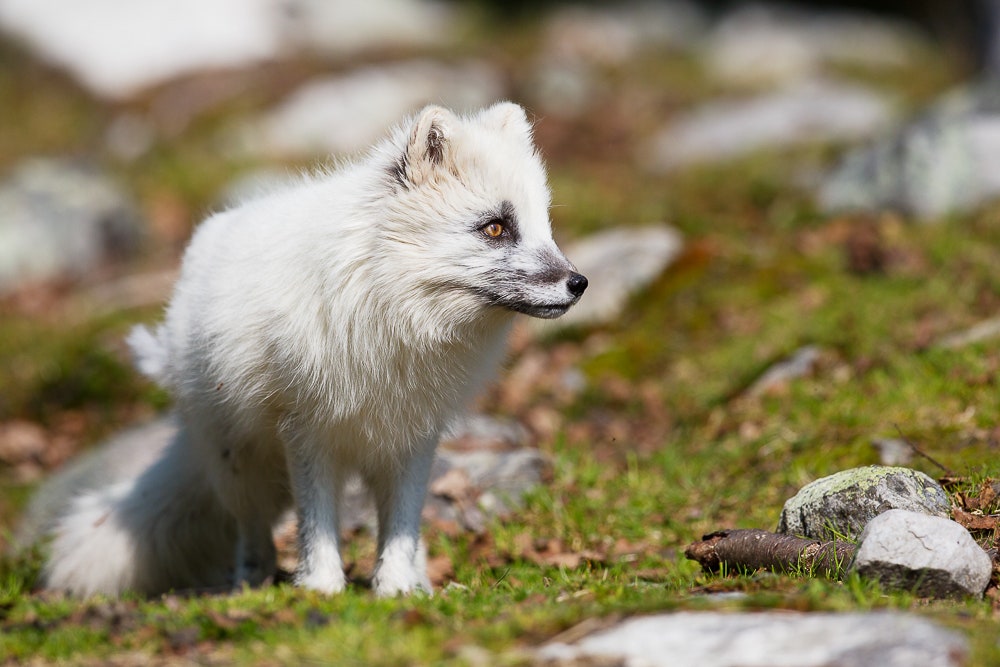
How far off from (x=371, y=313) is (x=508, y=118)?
115 centimetres

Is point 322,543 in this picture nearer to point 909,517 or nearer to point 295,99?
point 909,517

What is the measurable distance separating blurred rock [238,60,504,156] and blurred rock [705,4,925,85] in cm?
483

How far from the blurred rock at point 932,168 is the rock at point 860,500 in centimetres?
556

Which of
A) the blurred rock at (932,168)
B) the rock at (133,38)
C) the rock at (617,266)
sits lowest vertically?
the rock at (617,266)

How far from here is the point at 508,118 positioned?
5078mm

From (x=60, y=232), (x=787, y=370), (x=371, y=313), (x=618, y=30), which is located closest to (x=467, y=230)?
(x=371, y=313)

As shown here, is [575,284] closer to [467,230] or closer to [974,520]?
[467,230]

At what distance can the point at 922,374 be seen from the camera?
21.8 ft

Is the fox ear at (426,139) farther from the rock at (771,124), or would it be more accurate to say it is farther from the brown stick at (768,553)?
the rock at (771,124)

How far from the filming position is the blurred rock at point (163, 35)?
59.1 feet

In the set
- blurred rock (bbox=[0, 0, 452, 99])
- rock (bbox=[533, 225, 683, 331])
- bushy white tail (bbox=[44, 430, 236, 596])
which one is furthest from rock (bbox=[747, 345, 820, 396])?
blurred rock (bbox=[0, 0, 452, 99])

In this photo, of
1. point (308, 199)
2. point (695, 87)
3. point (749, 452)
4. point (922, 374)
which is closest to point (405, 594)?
point (308, 199)

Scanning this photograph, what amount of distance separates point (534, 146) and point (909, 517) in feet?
7.74

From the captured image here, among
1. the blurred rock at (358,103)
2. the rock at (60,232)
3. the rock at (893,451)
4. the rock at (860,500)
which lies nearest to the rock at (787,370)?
the rock at (893,451)
